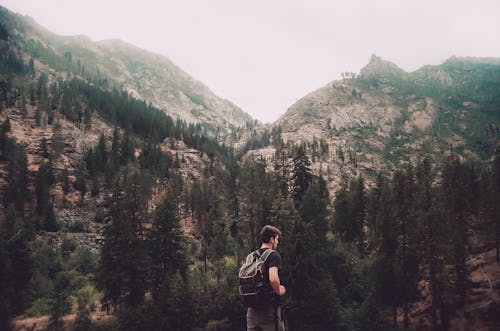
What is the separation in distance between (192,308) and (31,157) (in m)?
93.0

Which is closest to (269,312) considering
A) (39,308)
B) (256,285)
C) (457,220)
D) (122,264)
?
(256,285)

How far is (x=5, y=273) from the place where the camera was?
39.6 m

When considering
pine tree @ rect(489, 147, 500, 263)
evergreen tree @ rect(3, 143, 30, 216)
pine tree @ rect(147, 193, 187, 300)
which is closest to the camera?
pine tree @ rect(147, 193, 187, 300)

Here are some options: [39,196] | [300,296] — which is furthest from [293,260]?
[39,196]

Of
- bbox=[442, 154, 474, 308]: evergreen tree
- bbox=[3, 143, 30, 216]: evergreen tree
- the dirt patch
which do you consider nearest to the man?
the dirt patch

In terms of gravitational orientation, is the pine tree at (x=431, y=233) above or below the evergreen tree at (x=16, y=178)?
below

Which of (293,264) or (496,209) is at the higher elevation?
(496,209)

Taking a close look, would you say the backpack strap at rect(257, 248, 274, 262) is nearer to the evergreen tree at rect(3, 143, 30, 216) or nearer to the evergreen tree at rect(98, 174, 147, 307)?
the evergreen tree at rect(98, 174, 147, 307)

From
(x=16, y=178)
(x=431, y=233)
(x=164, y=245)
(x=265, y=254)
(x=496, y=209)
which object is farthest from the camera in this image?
(x=16, y=178)

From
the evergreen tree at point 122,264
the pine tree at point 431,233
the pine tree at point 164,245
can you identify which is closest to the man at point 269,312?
the pine tree at point 431,233

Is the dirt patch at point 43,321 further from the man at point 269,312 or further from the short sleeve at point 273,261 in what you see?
the short sleeve at point 273,261

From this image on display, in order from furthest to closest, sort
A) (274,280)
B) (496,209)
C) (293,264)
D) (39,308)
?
1. (39,308)
2. (496,209)
3. (293,264)
4. (274,280)

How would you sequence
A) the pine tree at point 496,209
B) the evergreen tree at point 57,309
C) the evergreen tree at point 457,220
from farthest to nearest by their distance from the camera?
the pine tree at point 496,209
the evergreen tree at point 457,220
the evergreen tree at point 57,309

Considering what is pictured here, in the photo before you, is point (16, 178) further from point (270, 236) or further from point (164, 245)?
point (270, 236)
